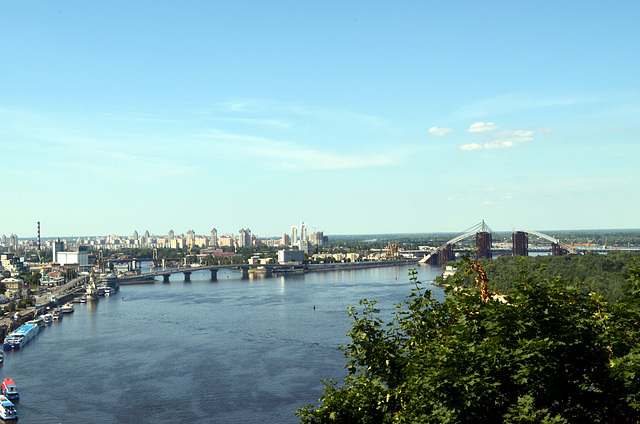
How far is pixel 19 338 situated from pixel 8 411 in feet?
44.7

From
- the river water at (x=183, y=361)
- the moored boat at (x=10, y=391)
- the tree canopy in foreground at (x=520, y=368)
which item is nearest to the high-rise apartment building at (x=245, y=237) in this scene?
the river water at (x=183, y=361)

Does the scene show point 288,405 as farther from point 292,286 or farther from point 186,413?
point 292,286

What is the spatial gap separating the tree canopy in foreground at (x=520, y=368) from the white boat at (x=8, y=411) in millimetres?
15300

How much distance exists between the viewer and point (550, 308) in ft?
23.5

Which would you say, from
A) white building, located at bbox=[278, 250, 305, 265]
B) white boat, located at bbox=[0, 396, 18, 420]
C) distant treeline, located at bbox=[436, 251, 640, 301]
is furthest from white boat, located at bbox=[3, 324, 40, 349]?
white building, located at bbox=[278, 250, 305, 265]

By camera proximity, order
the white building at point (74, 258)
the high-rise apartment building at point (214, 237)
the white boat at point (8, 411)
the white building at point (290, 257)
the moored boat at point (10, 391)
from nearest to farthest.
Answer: the white boat at point (8, 411) < the moored boat at point (10, 391) < the white building at point (290, 257) < the white building at point (74, 258) < the high-rise apartment building at point (214, 237)

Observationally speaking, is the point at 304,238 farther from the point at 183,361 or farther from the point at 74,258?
the point at 183,361

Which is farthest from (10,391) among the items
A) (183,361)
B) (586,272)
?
(586,272)

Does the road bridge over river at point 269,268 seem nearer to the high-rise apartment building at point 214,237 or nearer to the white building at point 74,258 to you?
the white building at point 74,258

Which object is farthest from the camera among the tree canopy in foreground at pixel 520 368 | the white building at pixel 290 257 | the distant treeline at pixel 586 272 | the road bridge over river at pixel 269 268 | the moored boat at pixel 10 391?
the white building at pixel 290 257

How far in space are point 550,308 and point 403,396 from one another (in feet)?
6.46

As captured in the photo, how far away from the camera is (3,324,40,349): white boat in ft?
103

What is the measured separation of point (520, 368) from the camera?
22.4 feet

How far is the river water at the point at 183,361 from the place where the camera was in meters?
20.0
